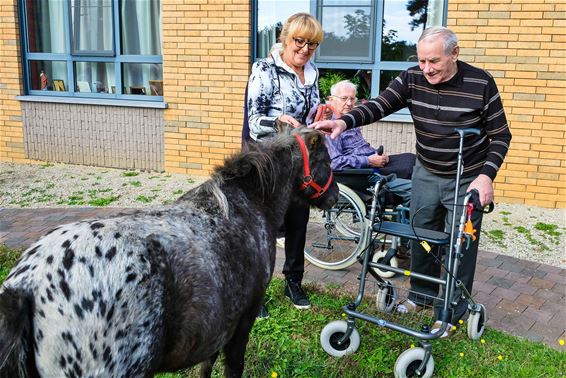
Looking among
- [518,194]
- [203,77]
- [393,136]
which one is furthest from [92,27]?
[518,194]

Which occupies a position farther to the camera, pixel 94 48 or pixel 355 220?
pixel 94 48

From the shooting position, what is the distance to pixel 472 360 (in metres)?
3.69

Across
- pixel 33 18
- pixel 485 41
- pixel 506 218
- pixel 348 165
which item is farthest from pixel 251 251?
pixel 33 18

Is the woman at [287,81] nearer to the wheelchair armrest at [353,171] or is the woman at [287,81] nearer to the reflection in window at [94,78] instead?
the wheelchair armrest at [353,171]

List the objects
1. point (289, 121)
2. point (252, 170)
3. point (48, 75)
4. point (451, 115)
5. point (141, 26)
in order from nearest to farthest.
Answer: point (252, 170), point (289, 121), point (451, 115), point (141, 26), point (48, 75)

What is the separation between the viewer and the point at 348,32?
322 inches

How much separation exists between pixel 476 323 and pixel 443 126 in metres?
1.44

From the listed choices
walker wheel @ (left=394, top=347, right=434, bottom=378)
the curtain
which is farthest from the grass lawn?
the curtain

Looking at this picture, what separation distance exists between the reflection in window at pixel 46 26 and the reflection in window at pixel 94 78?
0.56 m

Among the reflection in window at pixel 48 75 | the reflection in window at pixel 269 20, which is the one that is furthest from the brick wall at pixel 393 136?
the reflection in window at pixel 48 75

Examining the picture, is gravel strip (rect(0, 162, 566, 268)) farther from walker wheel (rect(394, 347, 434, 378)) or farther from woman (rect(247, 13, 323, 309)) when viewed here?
woman (rect(247, 13, 323, 309))

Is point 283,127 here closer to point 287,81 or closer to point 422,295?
point 287,81

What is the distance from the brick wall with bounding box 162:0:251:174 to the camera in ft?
27.1

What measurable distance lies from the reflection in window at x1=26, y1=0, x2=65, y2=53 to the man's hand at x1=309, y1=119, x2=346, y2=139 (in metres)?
7.86
